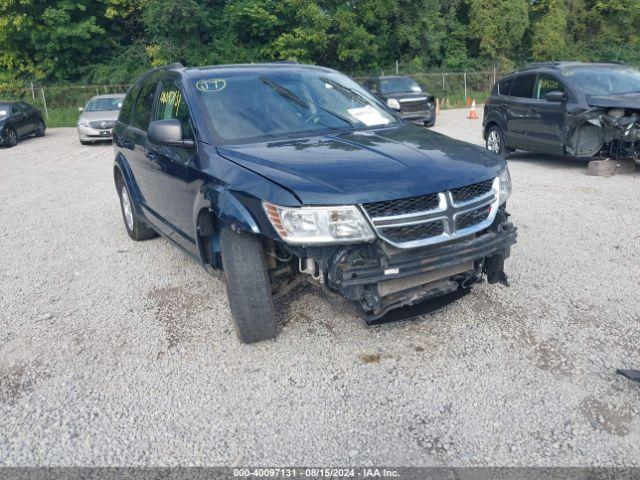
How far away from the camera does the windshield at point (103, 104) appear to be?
19.4 metres

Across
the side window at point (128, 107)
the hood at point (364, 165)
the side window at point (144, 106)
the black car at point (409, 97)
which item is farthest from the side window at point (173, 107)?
the black car at point (409, 97)

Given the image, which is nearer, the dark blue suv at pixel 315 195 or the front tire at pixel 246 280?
the dark blue suv at pixel 315 195

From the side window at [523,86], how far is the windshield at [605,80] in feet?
2.61

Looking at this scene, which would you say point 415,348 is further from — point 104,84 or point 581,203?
point 104,84

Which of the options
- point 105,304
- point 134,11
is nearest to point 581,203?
point 105,304

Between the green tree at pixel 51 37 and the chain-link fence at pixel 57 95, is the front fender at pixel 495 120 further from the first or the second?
the green tree at pixel 51 37

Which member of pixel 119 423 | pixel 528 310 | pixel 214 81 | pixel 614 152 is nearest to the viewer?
pixel 119 423

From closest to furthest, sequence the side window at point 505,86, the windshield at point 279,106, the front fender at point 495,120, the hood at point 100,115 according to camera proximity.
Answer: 1. the windshield at point 279,106
2. the front fender at point 495,120
3. the side window at point 505,86
4. the hood at point 100,115

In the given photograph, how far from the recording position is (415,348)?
3.88 m

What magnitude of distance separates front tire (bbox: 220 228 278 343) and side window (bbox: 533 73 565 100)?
26.2 feet

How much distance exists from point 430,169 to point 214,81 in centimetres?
205

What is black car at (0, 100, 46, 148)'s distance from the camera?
63.8 ft

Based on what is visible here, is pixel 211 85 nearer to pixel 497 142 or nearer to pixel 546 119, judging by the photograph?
pixel 546 119

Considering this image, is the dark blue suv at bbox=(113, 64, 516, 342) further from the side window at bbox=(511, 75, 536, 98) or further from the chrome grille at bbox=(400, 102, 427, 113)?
the chrome grille at bbox=(400, 102, 427, 113)
